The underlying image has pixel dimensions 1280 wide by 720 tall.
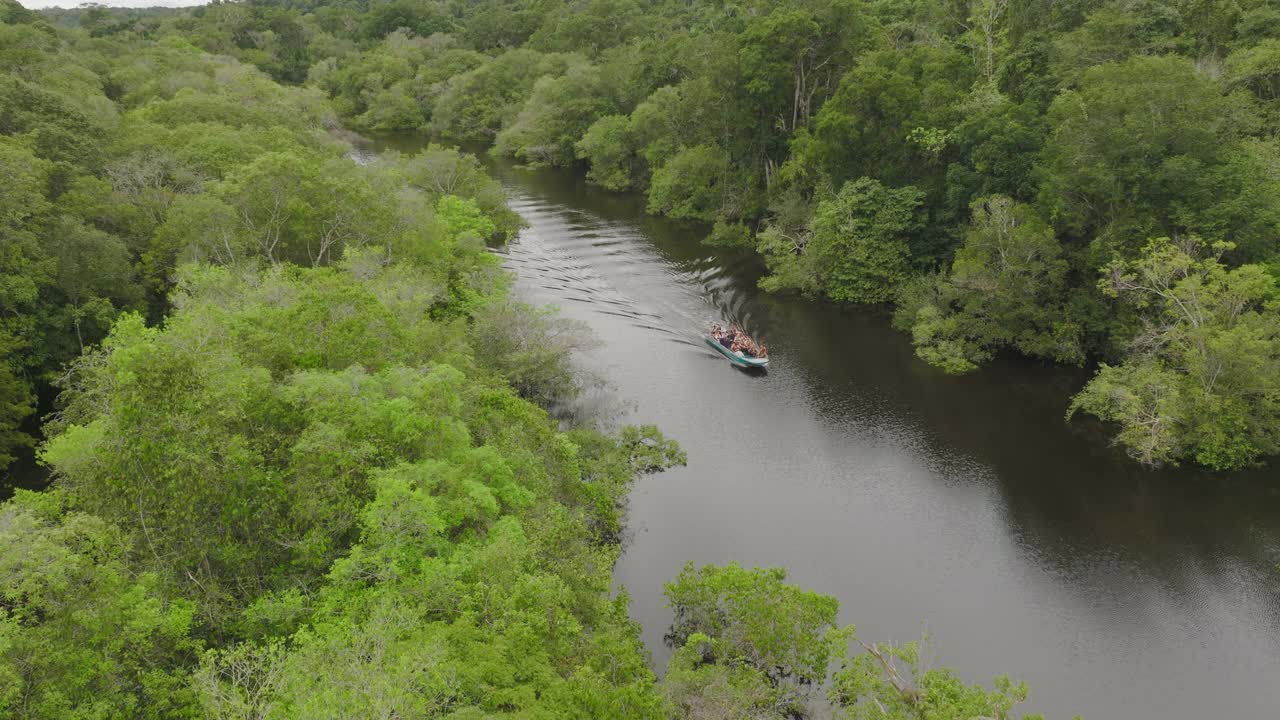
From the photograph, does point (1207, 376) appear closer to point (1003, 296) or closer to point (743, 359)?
point (1003, 296)

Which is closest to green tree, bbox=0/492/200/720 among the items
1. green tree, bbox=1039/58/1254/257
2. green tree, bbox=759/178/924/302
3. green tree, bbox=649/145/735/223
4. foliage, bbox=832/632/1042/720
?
foliage, bbox=832/632/1042/720

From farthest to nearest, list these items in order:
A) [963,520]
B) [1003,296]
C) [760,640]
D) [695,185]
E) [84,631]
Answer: [695,185] < [1003,296] < [963,520] < [760,640] < [84,631]

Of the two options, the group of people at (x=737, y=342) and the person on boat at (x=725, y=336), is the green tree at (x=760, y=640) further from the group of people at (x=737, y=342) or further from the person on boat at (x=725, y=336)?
the person on boat at (x=725, y=336)

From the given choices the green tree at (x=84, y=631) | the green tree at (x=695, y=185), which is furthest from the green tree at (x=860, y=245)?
the green tree at (x=84, y=631)

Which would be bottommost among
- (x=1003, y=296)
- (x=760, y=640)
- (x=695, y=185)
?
(x=760, y=640)

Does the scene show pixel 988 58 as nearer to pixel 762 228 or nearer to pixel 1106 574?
pixel 762 228

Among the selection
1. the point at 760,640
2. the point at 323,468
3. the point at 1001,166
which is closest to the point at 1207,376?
the point at 1001,166

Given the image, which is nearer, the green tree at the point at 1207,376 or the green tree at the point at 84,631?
the green tree at the point at 84,631
